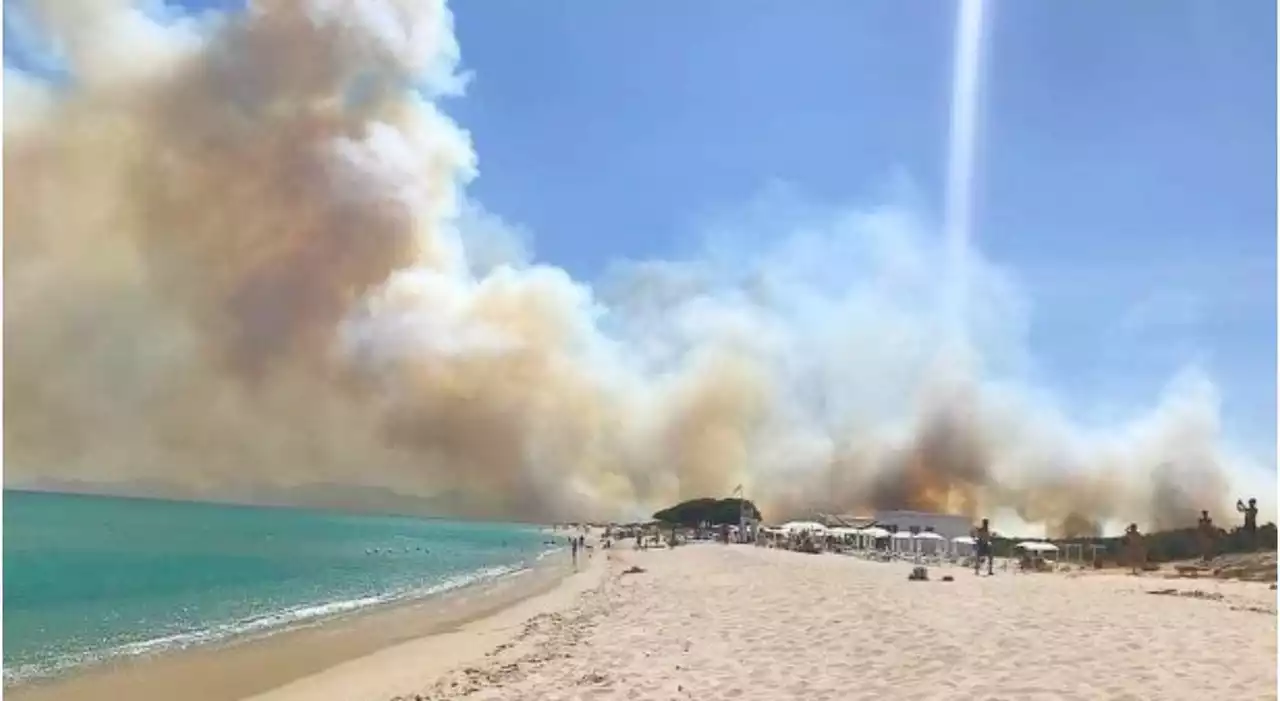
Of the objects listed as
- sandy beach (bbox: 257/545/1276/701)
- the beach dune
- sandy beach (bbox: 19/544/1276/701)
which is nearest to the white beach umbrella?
sandy beach (bbox: 19/544/1276/701)

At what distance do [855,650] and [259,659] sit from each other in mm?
9272

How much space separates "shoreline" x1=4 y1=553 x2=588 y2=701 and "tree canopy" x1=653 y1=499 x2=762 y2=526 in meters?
74.5

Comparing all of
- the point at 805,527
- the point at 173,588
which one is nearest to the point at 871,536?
the point at 805,527


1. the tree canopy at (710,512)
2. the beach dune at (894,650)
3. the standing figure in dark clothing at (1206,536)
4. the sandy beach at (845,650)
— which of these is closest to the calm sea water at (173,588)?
the sandy beach at (845,650)

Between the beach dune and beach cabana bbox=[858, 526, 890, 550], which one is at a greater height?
beach cabana bbox=[858, 526, 890, 550]

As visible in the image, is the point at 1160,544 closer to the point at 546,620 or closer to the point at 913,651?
the point at 546,620

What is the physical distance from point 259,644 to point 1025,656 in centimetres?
1239

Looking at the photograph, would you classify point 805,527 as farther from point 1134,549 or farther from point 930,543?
point 1134,549

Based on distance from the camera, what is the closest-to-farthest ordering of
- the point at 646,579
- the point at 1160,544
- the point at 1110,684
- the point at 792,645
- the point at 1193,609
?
the point at 1110,684 < the point at 792,645 < the point at 1193,609 < the point at 646,579 < the point at 1160,544

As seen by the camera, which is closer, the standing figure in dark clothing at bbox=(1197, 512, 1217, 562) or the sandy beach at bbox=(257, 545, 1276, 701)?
the sandy beach at bbox=(257, 545, 1276, 701)

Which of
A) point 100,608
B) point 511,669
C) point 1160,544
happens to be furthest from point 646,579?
point 1160,544

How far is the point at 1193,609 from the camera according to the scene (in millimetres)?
15406

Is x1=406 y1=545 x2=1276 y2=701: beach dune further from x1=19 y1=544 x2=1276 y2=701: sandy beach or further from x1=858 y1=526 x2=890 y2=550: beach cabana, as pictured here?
x1=858 y1=526 x2=890 y2=550: beach cabana

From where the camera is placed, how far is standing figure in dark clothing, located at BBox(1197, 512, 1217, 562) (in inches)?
1449
